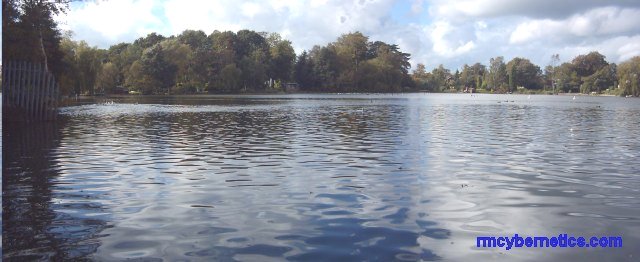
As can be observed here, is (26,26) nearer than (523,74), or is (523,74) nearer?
(26,26)

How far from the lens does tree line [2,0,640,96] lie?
336 ft

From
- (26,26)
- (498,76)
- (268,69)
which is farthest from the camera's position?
(498,76)

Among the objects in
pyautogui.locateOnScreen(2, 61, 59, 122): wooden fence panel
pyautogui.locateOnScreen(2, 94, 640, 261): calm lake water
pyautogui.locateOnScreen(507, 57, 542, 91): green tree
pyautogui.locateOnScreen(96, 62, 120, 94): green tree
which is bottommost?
pyautogui.locateOnScreen(2, 94, 640, 261): calm lake water

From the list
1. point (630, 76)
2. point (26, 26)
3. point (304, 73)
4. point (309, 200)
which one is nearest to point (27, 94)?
point (26, 26)

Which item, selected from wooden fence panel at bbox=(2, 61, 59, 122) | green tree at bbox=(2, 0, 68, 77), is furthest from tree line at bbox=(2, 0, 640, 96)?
wooden fence panel at bbox=(2, 61, 59, 122)

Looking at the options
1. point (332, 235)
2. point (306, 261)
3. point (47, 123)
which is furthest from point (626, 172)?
point (47, 123)

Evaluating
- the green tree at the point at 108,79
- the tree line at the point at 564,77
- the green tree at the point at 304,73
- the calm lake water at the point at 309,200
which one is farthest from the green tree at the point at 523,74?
the calm lake water at the point at 309,200

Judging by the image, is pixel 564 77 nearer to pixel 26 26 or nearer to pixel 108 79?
pixel 108 79

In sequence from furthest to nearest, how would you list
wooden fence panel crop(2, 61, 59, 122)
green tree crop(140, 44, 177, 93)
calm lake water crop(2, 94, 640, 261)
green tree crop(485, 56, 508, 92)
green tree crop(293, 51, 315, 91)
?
green tree crop(485, 56, 508, 92) < green tree crop(293, 51, 315, 91) < green tree crop(140, 44, 177, 93) < wooden fence panel crop(2, 61, 59, 122) < calm lake water crop(2, 94, 640, 261)

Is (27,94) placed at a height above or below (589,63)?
below

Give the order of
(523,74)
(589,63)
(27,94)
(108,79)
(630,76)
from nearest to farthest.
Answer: (27,94), (108,79), (630,76), (589,63), (523,74)

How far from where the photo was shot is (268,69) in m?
140

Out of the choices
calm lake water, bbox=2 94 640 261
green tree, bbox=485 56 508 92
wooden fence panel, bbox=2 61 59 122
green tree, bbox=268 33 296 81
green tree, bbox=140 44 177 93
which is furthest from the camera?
green tree, bbox=485 56 508 92

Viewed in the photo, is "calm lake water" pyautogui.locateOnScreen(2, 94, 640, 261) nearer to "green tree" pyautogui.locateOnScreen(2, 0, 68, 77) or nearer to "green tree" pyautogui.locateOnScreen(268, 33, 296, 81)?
"green tree" pyautogui.locateOnScreen(2, 0, 68, 77)
